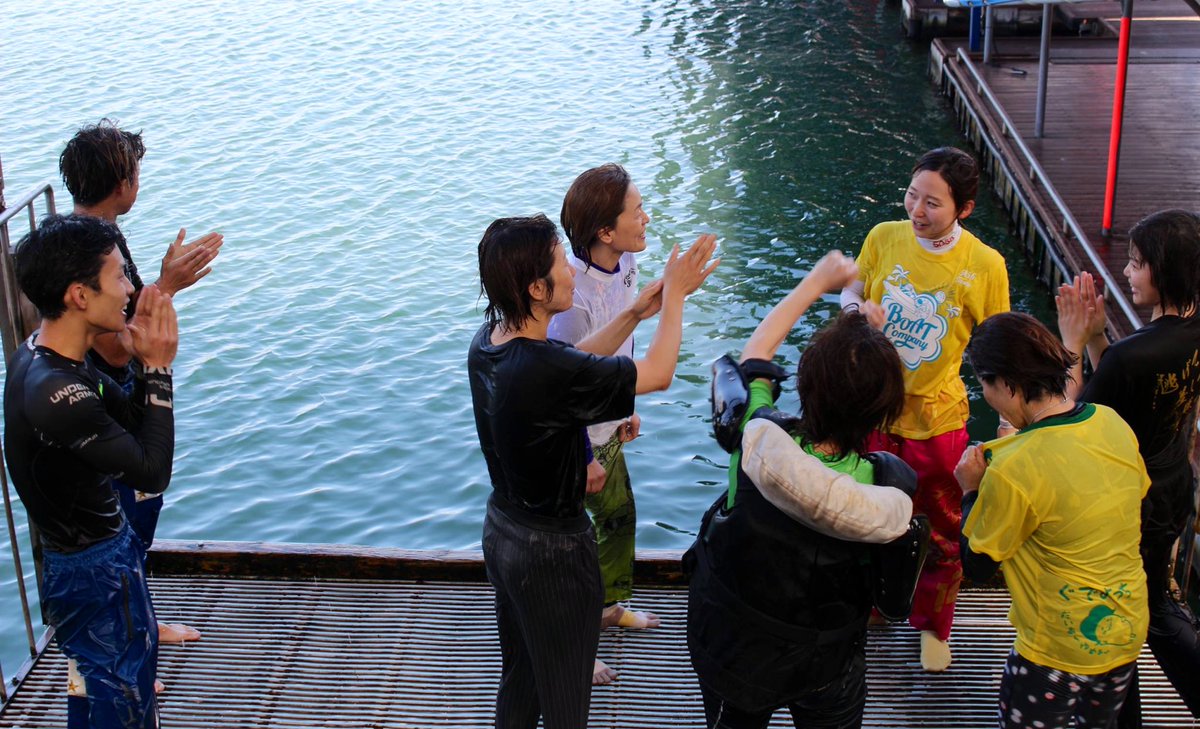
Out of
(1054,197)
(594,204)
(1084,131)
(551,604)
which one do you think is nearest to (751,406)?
(551,604)

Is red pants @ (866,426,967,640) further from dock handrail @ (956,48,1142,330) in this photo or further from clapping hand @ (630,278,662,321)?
dock handrail @ (956,48,1142,330)

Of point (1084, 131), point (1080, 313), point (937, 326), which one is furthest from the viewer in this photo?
point (1084, 131)

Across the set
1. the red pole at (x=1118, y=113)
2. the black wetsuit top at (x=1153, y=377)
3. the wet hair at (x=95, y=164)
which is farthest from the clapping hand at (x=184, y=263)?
the red pole at (x=1118, y=113)

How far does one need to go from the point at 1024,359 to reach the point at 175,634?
11.2ft

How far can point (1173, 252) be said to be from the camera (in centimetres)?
386

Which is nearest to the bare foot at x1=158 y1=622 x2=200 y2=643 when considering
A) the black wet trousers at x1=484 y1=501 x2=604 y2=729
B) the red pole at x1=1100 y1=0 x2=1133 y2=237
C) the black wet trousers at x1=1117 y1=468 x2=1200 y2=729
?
the black wet trousers at x1=484 y1=501 x2=604 y2=729

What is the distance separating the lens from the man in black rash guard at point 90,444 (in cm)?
343

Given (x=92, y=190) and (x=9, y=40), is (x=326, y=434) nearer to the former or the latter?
(x=92, y=190)

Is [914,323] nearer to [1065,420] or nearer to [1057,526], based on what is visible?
[1065,420]

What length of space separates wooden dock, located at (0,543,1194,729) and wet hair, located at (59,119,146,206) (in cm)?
171

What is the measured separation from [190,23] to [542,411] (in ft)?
66.6

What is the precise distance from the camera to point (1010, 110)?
14.3m

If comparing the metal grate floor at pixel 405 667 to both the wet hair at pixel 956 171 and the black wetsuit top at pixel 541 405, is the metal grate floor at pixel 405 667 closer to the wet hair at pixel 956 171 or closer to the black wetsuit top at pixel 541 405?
the black wetsuit top at pixel 541 405

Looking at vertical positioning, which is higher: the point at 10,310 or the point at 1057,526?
the point at 10,310
